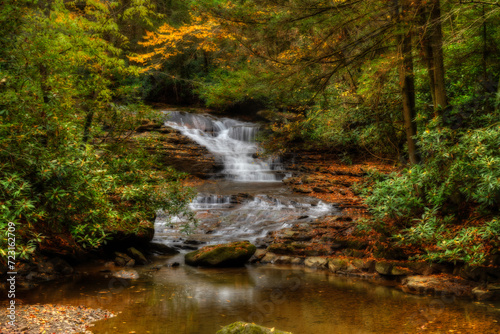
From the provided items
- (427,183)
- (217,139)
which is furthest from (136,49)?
(427,183)

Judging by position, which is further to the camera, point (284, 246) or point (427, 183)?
point (284, 246)

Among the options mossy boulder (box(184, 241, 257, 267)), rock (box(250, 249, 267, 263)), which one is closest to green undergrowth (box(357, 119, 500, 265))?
rock (box(250, 249, 267, 263))

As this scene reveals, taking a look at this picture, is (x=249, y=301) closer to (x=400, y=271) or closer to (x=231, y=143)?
(x=400, y=271)

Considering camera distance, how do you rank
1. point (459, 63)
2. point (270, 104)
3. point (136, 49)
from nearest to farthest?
point (459, 63), point (270, 104), point (136, 49)

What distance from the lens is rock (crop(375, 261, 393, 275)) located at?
807 cm

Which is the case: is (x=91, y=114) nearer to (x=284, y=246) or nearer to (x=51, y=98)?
(x=51, y=98)

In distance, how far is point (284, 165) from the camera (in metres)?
20.8

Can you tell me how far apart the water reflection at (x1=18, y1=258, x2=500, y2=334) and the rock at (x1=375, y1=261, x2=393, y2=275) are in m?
0.55

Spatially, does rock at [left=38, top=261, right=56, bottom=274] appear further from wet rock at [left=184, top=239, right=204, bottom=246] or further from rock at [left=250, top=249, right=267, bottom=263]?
rock at [left=250, top=249, right=267, bottom=263]

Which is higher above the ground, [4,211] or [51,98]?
[51,98]

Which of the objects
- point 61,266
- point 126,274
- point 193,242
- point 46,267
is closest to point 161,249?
point 193,242

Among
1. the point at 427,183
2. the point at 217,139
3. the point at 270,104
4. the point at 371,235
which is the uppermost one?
the point at 270,104

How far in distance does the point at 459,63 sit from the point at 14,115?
922cm

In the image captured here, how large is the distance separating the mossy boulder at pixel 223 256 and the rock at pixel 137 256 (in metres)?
1.12
